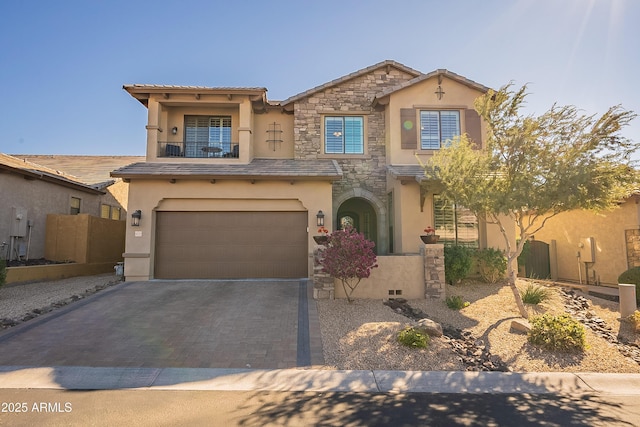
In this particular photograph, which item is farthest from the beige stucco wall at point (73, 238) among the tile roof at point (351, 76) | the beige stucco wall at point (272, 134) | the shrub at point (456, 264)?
the shrub at point (456, 264)

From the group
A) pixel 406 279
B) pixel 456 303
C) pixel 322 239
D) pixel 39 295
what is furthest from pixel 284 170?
pixel 39 295

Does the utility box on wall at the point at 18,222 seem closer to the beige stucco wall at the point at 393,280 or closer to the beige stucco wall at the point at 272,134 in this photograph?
the beige stucco wall at the point at 272,134

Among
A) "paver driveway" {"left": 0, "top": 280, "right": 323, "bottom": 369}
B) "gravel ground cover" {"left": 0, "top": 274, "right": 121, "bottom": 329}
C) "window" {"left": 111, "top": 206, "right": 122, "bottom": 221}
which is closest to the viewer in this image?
"paver driveway" {"left": 0, "top": 280, "right": 323, "bottom": 369}

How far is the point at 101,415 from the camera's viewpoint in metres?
4.33

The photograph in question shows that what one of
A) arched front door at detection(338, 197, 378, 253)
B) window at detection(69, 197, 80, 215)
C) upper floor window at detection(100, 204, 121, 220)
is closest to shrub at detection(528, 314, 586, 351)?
arched front door at detection(338, 197, 378, 253)

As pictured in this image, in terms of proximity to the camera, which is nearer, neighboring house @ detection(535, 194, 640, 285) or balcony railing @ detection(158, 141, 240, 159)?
neighboring house @ detection(535, 194, 640, 285)

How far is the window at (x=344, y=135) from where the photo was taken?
15.0m

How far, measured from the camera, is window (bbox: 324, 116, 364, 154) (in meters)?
15.0

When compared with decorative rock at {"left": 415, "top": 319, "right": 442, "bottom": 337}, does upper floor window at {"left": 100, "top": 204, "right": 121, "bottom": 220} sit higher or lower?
higher

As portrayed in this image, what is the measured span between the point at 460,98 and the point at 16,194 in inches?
716

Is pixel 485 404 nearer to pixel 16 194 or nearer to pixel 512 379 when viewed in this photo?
pixel 512 379

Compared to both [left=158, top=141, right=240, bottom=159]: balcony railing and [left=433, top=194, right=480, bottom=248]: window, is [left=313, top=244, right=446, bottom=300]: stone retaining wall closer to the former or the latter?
[left=433, top=194, right=480, bottom=248]: window

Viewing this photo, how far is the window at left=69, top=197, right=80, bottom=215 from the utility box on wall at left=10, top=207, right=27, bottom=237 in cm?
301

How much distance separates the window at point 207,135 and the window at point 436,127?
792cm
